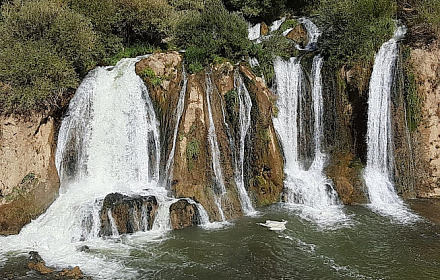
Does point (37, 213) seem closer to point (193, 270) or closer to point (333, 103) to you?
point (193, 270)

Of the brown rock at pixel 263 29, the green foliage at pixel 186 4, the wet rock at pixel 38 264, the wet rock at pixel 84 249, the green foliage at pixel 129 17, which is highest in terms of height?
the green foliage at pixel 186 4

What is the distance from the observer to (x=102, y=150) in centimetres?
1588

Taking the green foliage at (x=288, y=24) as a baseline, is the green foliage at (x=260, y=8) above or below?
above

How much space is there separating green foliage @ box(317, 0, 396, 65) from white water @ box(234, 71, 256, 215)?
4739mm

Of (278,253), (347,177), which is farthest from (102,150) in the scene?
(347,177)

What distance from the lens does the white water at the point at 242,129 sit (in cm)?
1562

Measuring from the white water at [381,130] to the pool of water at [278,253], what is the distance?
2.71 m

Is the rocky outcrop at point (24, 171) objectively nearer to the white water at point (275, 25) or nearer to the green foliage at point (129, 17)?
the green foliage at point (129, 17)

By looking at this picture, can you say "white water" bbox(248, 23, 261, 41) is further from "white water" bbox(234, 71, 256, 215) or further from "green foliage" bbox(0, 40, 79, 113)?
"green foliage" bbox(0, 40, 79, 113)

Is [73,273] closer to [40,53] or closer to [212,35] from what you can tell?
[40,53]

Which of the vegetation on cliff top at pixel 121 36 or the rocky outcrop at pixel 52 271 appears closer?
the rocky outcrop at pixel 52 271

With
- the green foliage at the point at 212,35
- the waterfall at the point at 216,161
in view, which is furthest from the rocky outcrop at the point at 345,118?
the waterfall at the point at 216,161

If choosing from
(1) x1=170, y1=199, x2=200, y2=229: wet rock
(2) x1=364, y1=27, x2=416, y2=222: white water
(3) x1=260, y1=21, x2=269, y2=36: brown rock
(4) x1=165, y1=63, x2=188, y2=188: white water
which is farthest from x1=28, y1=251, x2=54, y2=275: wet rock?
(3) x1=260, y1=21, x2=269, y2=36: brown rock

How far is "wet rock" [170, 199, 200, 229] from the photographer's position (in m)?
13.6
